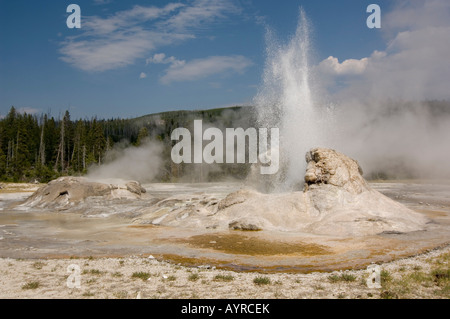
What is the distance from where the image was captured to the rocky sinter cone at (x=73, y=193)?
91.2ft

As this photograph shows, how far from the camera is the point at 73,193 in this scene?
2823 centimetres

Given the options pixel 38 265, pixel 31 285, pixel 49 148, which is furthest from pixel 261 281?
pixel 49 148

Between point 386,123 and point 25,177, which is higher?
point 386,123

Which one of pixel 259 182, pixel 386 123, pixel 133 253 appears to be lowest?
pixel 133 253

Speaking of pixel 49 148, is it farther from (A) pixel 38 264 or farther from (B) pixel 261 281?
(B) pixel 261 281

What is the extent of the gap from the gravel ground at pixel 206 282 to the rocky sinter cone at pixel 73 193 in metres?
18.5

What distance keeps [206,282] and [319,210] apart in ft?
32.1

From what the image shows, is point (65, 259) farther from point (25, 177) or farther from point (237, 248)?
point (25, 177)

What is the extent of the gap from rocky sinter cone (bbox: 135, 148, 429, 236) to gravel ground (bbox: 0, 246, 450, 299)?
4.99 m

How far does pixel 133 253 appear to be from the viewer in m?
12.2

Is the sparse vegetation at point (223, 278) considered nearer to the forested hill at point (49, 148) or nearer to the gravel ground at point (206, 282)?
the gravel ground at point (206, 282)

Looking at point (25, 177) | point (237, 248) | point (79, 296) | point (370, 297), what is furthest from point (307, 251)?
point (25, 177)

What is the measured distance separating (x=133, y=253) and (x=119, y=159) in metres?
63.4

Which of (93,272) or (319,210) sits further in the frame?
(319,210)
